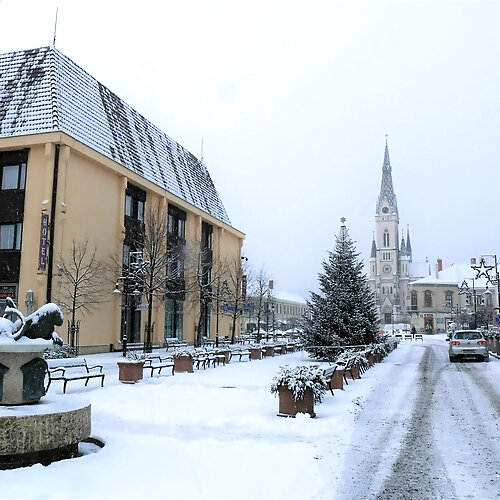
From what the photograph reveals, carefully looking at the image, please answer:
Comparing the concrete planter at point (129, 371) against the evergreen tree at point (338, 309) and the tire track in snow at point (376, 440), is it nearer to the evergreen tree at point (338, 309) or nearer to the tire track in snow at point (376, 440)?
the tire track in snow at point (376, 440)

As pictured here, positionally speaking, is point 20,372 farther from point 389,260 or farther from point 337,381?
point 389,260

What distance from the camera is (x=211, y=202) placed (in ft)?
152

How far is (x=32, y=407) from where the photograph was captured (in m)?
6.86

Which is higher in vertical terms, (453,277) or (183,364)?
(453,277)

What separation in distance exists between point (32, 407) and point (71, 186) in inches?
820

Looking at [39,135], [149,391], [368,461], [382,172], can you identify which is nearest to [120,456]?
[368,461]

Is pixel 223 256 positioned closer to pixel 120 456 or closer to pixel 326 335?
pixel 326 335

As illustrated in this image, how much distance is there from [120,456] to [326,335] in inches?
678

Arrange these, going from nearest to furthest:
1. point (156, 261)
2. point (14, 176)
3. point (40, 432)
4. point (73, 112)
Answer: point (40, 432) → point (14, 176) → point (73, 112) → point (156, 261)

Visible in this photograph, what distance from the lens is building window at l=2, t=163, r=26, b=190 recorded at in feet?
86.1

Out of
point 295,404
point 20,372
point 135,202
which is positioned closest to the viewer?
point 20,372

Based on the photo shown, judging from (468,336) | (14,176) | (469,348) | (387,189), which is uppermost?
(387,189)

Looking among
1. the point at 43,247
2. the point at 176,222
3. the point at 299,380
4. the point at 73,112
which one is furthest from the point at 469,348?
the point at 73,112

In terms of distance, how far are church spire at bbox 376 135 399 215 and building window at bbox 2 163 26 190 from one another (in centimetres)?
11053
